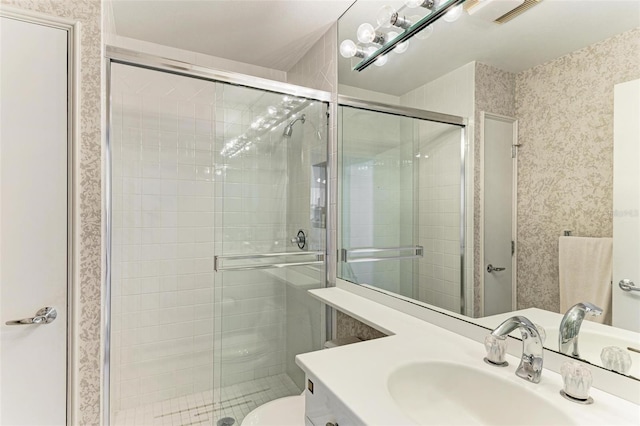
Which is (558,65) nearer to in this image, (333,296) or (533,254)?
(533,254)

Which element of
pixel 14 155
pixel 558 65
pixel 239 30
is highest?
pixel 239 30

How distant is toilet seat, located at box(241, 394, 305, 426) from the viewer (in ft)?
4.26

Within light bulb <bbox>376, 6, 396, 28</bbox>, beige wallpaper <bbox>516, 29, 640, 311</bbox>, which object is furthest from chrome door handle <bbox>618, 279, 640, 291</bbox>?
light bulb <bbox>376, 6, 396, 28</bbox>

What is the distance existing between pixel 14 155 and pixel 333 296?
1.46 m

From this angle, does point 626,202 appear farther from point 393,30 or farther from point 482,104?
point 393,30

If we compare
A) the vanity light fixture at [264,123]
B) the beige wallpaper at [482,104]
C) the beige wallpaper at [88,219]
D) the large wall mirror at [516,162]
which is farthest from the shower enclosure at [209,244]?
the beige wallpaper at [482,104]

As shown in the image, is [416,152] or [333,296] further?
[333,296]

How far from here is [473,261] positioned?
3.64ft

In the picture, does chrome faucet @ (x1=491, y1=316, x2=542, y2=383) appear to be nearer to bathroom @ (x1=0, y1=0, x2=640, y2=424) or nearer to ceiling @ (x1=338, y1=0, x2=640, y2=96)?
bathroom @ (x1=0, y1=0, x2=640, y2=424)

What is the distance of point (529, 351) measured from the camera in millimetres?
833

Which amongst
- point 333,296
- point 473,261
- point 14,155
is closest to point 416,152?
point 473,261

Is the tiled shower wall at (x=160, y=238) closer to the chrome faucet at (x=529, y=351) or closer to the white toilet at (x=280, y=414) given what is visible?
the white toilet at (x=280, y=414)

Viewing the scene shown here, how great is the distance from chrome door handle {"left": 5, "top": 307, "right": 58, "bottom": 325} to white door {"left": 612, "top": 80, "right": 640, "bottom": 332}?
5.88 feet

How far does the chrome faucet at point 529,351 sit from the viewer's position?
81 centimetres
